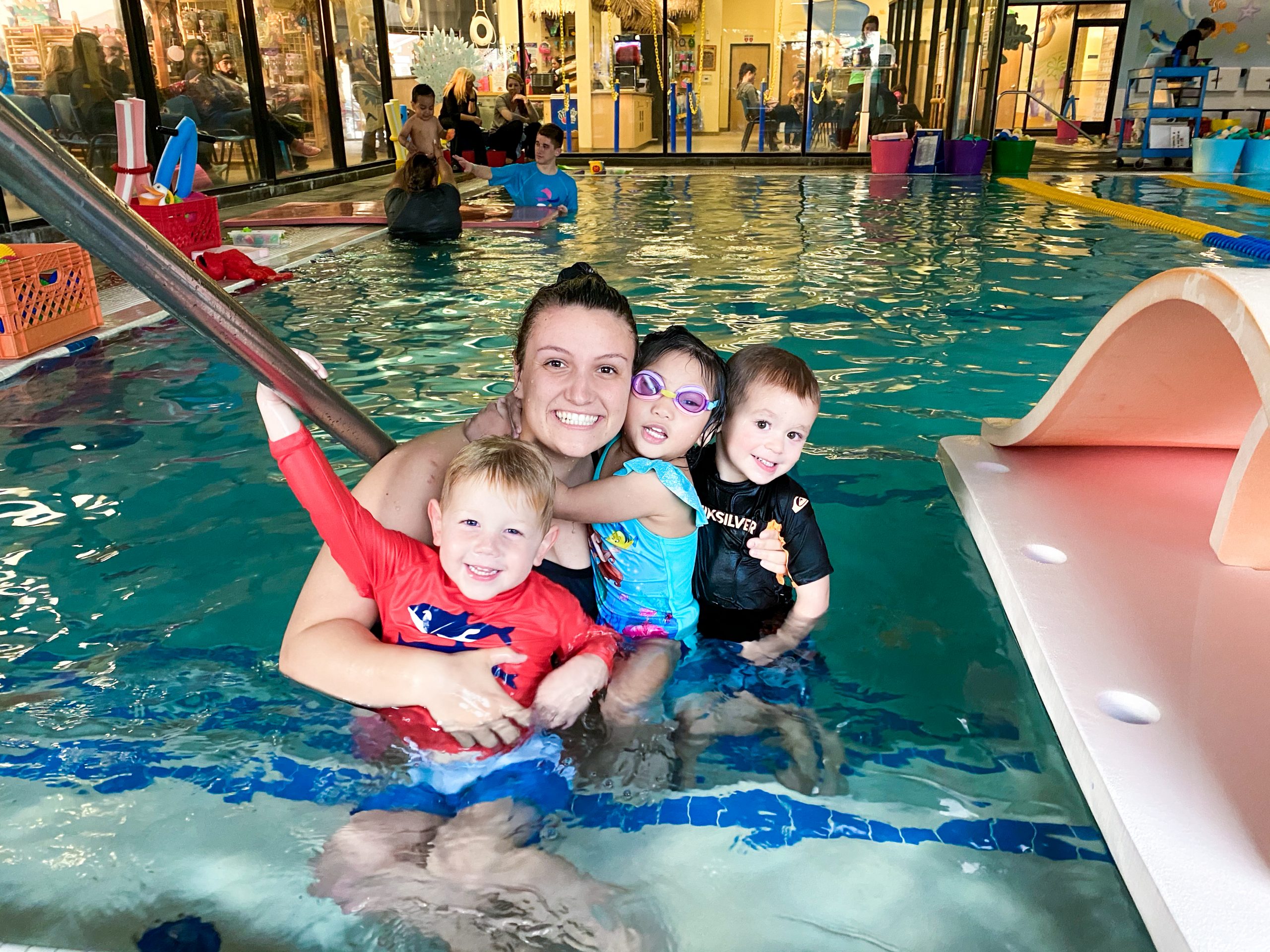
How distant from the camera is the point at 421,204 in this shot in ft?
30.5

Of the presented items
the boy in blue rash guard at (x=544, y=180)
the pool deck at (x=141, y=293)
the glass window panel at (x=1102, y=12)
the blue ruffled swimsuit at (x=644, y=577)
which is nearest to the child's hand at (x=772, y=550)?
the blue ruffled swimsuit at (x=644, y=577)

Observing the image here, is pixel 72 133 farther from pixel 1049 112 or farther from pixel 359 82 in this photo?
pixel 1049 112

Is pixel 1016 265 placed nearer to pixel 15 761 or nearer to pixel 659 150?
pixel 15 761

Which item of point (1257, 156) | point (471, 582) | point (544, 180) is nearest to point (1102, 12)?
point (1257, 156)

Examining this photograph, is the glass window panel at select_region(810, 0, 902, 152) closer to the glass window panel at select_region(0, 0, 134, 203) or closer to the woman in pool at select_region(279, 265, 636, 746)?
the glass window panel at select_region(0, 0, 134, 203)

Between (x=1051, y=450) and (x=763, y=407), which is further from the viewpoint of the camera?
(x=1051, y=450)

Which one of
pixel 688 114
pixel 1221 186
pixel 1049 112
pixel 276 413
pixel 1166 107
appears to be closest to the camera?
pixel 276 413

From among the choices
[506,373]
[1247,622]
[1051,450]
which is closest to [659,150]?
[506,373]

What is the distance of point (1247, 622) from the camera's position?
7.47 feet

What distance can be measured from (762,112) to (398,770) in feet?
62.8

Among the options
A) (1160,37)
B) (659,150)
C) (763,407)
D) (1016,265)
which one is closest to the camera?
(763,407)

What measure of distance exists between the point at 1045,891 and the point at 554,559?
4.21ft

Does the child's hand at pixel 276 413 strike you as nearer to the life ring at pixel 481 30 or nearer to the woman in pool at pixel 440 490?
the woman in pool at pixel 440 490

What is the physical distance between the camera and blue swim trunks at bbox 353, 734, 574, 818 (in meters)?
1.95
